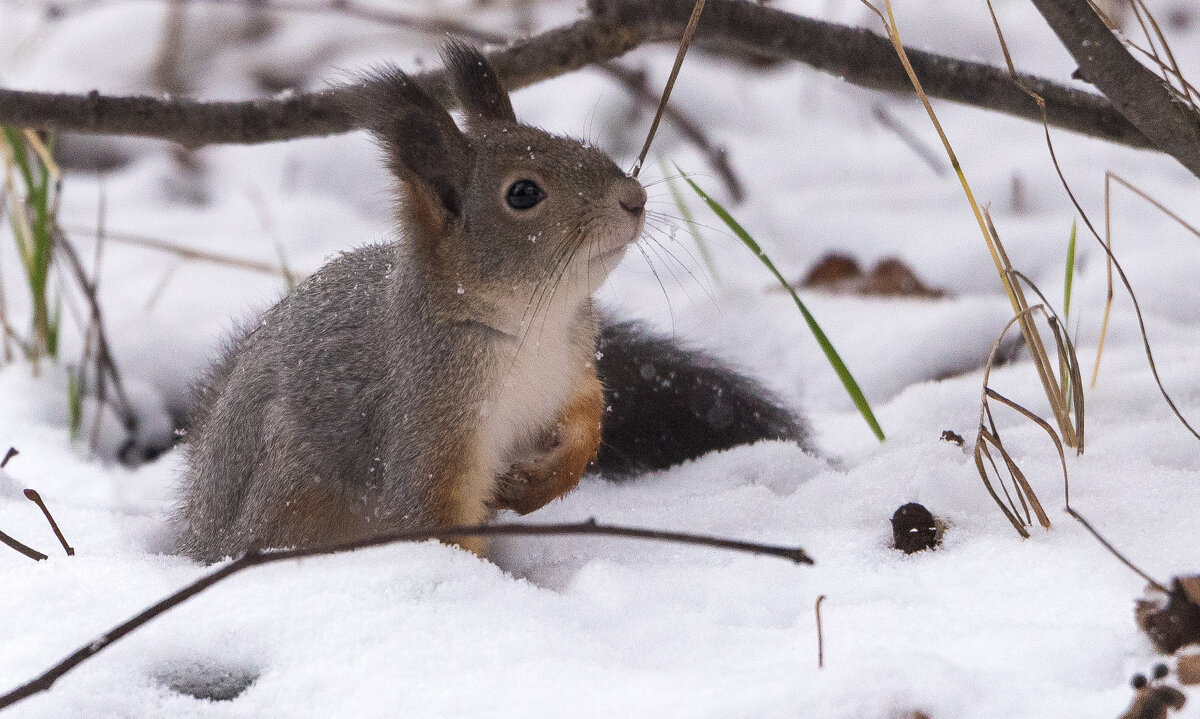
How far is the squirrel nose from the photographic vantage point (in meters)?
1.64

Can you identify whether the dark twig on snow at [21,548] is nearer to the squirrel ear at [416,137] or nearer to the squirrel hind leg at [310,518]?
the squirrel hind leg at [310,518]

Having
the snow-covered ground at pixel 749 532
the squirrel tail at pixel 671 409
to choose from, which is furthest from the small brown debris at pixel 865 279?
the squirrel tail at pixel 671 409

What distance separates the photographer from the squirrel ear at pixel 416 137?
1.62 metres

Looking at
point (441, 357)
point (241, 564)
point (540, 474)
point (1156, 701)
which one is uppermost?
point (441, 357)

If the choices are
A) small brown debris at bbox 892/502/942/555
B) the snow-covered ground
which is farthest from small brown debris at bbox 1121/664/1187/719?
small brown debris at bbox 892/502/942/555

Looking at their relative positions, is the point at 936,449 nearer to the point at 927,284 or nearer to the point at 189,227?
the point at 927,284

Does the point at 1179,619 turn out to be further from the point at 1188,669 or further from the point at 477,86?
the point at 477,86

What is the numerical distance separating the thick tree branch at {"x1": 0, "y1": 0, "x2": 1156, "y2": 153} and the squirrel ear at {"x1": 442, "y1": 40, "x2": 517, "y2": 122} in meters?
0.10

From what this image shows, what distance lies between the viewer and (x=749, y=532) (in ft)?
5.08

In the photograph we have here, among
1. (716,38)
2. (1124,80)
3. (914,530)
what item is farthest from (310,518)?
(1124,80)

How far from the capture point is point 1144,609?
1085 millimetres

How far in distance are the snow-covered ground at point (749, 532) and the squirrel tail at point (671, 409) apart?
0.27 feet

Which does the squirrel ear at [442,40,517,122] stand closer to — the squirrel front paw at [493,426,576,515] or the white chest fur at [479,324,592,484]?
the white chest fur at [479,324,592,484]

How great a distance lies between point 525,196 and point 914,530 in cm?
71
